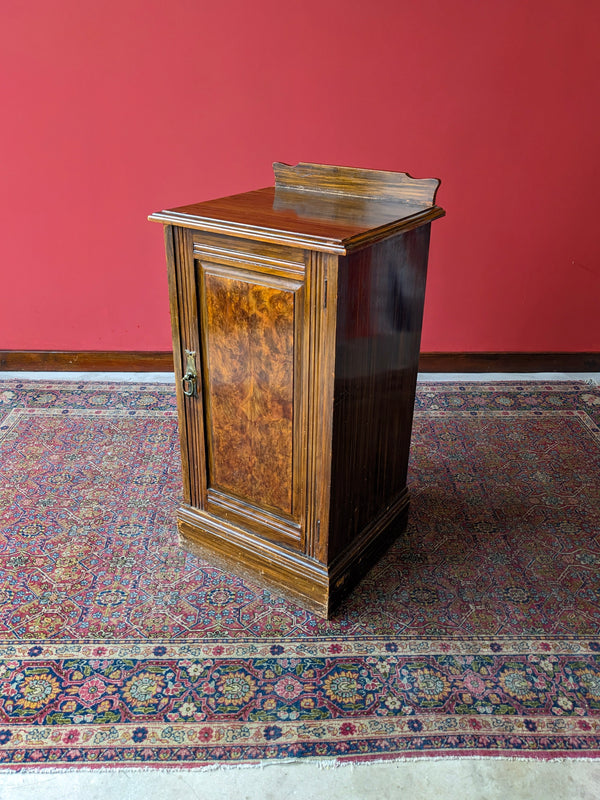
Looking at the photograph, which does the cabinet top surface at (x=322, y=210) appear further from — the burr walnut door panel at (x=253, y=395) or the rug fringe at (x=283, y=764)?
the rug fringe at (x=283, y=764)

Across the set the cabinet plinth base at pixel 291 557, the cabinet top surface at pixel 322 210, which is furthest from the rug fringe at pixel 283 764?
the cabinet top surface at pixel 322 210

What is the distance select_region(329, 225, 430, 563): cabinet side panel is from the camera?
203 cm

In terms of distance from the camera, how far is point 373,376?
7.34 ft

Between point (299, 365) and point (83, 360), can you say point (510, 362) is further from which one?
point (83, 360)

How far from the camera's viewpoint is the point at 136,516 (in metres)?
2.85

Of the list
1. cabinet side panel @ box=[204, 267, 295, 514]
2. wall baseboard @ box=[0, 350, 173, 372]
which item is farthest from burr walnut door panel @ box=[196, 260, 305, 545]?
wall baseboard @ box=[0, 350, 173, 372]

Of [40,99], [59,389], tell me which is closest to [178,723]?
[59,389]

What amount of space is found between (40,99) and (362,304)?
8.31 feet

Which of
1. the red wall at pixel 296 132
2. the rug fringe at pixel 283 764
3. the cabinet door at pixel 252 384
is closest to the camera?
the rug fringe at pixel 283 764

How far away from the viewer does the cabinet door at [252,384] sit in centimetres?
205

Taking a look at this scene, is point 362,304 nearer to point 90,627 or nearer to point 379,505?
point 379,505

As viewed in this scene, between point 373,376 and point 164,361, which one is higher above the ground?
point 373,376

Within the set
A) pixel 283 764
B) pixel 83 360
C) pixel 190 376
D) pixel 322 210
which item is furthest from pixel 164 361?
pixel 283 764

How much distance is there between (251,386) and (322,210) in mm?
590
